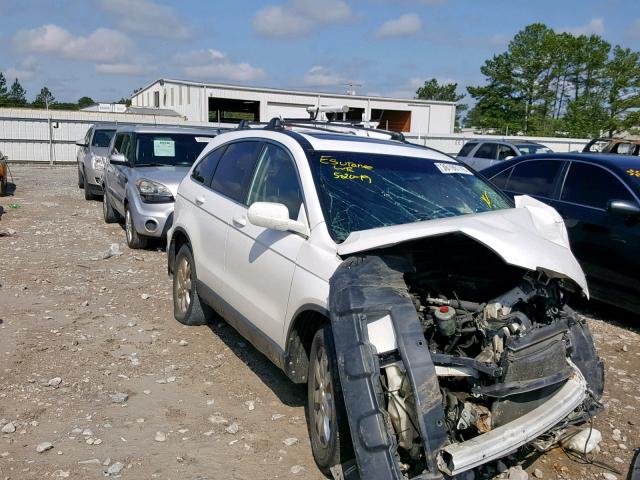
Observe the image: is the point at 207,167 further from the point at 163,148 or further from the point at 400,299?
the point at 163,148

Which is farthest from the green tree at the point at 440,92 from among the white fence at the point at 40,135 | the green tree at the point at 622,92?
the white fence at the point at 40,135

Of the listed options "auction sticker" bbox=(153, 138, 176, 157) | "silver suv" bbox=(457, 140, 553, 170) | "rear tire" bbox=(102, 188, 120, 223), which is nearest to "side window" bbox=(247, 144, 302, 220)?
"auction sticker" bbox=(153, 138, 176, 157)

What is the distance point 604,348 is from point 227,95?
3567cm

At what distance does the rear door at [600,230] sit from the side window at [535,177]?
22 cm

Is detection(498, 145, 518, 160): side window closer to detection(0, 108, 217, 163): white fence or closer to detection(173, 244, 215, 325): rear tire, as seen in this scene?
detection(0, 108, 217, 163): white fence

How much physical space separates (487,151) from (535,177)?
1329 centimetres

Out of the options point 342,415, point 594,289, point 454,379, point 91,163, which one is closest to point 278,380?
point 342,415

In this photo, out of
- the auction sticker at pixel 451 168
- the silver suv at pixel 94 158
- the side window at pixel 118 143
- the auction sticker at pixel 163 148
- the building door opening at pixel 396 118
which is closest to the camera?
the auction sticker at pixel 451 168

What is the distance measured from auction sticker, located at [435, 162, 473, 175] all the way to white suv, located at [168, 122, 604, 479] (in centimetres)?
2

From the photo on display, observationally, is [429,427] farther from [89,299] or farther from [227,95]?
[227,95]

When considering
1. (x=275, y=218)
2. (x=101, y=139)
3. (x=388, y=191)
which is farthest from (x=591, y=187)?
(x=101, y=139)

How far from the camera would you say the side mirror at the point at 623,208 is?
5.74 metres

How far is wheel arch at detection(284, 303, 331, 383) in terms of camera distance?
3.68 metres

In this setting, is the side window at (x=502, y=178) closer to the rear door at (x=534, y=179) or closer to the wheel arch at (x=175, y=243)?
the rear door at (x=534, y=179)
